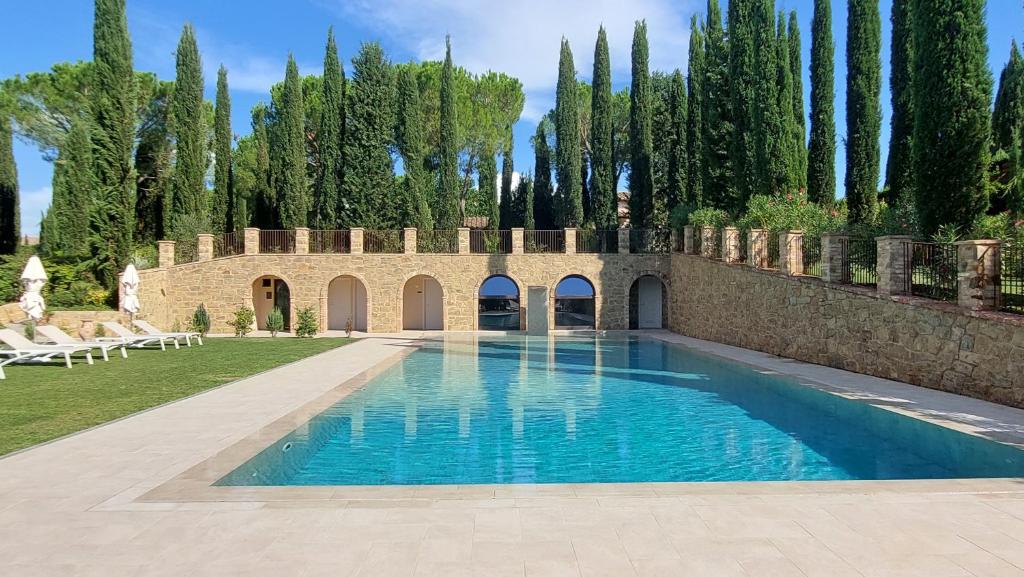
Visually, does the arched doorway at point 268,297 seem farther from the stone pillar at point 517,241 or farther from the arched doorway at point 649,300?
the arched doorway at point 649,300

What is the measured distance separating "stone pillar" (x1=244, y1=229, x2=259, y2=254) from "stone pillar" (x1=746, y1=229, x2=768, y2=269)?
69.7ft

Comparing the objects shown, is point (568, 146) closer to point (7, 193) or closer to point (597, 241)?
point (597, 241)

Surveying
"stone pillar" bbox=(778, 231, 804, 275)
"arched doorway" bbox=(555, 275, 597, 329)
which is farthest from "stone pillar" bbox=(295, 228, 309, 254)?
"stone pillar" bbox=(778, 231, 804, 275)

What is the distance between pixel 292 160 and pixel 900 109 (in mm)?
26787

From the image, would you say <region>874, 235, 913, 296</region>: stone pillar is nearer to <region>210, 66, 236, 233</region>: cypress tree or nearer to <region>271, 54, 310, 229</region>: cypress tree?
<region>271, 54, 310, 229</region>: cypress tree

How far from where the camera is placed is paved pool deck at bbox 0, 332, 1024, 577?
3.91 meters

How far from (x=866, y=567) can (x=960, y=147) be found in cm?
1202

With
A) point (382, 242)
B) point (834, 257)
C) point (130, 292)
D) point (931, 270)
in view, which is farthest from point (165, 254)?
point (931, 270)

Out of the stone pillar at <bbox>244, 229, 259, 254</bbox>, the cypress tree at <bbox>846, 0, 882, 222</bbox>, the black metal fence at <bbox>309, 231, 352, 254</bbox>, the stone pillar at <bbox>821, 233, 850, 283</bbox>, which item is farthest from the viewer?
the black metal fence at <bbox>309, 231, 352, 254</bbox>

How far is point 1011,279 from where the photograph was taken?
1012 cm

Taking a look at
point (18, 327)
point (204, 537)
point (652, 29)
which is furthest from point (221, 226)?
point (204, 537)

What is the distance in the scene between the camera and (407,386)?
43.2ft

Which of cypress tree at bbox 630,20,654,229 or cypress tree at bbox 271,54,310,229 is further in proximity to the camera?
cypress tree at bbox 271,54,310,229

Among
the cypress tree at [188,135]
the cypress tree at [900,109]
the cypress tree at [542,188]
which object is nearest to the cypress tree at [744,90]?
the cypress tree at [900,109]
